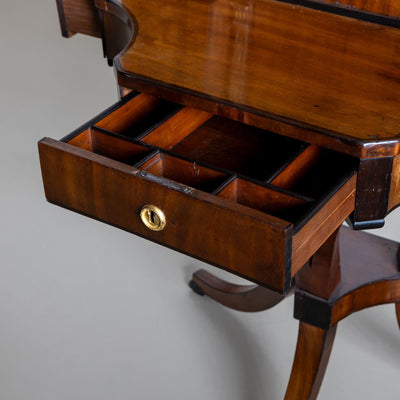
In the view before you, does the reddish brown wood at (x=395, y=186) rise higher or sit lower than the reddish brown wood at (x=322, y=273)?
higher

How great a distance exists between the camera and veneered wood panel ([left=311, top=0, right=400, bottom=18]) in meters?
1.26

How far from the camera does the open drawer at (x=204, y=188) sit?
0.98m

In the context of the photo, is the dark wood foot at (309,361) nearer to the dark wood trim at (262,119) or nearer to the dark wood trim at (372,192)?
the dark wood trim at (372,192)

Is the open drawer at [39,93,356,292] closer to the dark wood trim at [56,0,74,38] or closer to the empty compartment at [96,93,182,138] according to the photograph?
the empty compartment at [96,93,182,138]

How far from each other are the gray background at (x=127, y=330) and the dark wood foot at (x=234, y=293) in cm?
4

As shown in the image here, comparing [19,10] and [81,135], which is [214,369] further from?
[19,10]

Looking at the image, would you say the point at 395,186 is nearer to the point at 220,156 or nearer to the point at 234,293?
the point at 220,156

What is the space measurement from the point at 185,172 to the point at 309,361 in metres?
0.52

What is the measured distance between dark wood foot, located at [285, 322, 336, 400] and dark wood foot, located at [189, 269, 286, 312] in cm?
15

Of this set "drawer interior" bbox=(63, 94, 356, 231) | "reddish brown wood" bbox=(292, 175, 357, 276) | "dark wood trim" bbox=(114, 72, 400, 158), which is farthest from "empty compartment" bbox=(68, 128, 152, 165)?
"reddish brown wood" bbox=(292, 175, 357, 276)

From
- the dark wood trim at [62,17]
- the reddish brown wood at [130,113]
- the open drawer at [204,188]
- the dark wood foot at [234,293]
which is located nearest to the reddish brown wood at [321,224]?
the open drawer at [204,188]

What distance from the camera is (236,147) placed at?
1231mm

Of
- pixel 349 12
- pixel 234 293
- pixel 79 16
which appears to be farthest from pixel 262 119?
pixel 234 293

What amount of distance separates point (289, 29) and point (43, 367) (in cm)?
83
